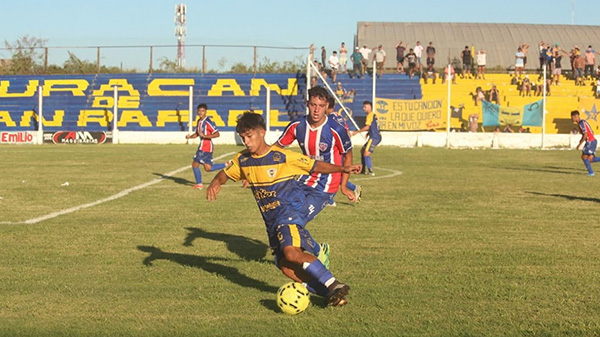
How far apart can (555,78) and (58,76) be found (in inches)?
1103

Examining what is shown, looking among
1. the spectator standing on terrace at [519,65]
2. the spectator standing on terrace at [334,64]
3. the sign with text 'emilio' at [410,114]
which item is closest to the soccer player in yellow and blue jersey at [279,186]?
the sign with text 'emilio' at [410,114]

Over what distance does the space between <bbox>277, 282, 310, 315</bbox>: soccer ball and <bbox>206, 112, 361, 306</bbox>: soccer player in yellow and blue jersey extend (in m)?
0.18

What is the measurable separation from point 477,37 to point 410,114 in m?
24.7

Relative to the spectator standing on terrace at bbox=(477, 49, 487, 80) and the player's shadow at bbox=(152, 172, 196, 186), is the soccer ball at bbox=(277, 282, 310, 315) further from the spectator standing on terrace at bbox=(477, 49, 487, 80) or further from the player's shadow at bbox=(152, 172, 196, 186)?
the spectator standing on terrace at bbox=(477, 49, 487, 80)

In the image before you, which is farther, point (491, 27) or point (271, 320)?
point (491, 27)

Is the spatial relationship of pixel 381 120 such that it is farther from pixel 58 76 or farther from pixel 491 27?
pixel 491 27

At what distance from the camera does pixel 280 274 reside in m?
8.40

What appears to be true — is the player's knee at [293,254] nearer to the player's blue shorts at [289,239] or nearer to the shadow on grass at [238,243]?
the player's blue shorts at [289,239]

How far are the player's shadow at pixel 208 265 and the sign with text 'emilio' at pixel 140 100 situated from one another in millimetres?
33126

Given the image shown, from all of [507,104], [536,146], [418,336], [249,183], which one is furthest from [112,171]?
[507,104]

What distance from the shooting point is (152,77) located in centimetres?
4819

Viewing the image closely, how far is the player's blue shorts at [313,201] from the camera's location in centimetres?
859

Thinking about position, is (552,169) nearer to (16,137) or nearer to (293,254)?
(293,254)

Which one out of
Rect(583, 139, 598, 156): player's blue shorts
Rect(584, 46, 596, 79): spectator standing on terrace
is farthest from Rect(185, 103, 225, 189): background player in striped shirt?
Rect(584, 46, 596, 79): spectator standing on terrace
